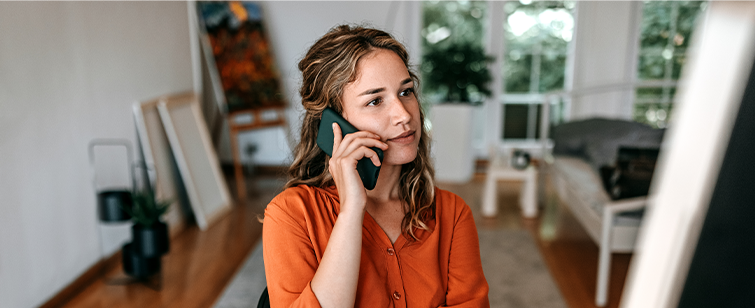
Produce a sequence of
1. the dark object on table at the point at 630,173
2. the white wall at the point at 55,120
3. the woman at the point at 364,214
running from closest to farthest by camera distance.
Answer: the woman at the point at 364,214, the white wall at the point at 55,120, the dark object on table at the point at 630,173

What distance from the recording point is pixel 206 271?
8.84 ft

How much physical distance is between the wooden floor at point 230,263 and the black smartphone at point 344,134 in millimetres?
1499

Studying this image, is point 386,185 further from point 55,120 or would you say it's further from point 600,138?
point 600,138

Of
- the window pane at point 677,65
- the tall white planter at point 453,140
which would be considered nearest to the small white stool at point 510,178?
the tall white planter at point 453,140

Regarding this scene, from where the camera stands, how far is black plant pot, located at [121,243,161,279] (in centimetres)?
235

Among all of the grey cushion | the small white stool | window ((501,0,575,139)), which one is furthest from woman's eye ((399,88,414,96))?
window ((501,0,575,139))

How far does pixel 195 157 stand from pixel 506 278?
222cm

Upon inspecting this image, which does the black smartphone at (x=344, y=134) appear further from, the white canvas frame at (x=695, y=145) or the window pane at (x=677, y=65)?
the window pane at (x=677, y=65)

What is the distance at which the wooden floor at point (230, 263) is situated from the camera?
2.36m

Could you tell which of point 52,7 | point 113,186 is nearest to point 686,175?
point 52,7

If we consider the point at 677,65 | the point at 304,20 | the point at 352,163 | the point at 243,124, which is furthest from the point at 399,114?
the point at 677,65

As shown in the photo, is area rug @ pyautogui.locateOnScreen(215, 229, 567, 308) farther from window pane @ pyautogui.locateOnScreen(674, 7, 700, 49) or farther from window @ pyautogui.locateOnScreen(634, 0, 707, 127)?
window pane @ pyautogui.locateOnScreen(674, 7, 700, 49)

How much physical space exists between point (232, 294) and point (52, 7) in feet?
4.97

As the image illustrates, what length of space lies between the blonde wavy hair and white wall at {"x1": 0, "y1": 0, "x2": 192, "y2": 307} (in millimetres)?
1388
